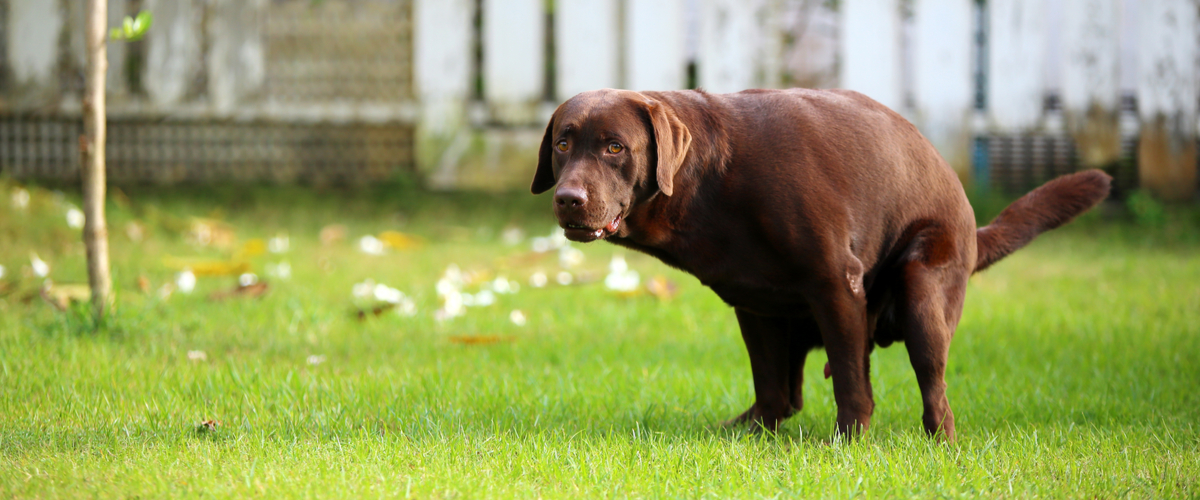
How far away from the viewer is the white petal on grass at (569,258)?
643 centimetres

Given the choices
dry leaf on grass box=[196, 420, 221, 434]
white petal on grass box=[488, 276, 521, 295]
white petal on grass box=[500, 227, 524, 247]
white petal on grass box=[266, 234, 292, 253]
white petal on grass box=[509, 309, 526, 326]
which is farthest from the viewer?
white petal on grass box=[500, 227, 524, 247]

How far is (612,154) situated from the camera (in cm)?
257

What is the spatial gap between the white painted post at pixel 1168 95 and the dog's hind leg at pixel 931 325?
20.7ft

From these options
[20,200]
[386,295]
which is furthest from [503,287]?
[20,200]

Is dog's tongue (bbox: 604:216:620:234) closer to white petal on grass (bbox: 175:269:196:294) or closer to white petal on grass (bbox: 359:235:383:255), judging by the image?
white petal on grass (bbox: 175:269:196:294)

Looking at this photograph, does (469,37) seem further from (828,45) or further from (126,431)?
(126,431)

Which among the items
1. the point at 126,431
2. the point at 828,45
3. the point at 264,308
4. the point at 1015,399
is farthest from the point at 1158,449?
the point at 828,45

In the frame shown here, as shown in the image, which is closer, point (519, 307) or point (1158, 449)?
point (1158, 449)

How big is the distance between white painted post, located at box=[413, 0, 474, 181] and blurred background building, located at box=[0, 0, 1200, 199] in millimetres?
12

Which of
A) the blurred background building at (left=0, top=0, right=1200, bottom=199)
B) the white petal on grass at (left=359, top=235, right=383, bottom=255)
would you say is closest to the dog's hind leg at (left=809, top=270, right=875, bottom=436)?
the white petal on grass at (left=359, top=235, right=383, bottom=255)

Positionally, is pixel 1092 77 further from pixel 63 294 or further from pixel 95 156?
pixel 63 294

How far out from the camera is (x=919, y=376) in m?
2.85

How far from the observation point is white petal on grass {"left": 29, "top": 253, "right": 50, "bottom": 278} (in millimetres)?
4945

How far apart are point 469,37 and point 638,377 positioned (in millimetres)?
5034
